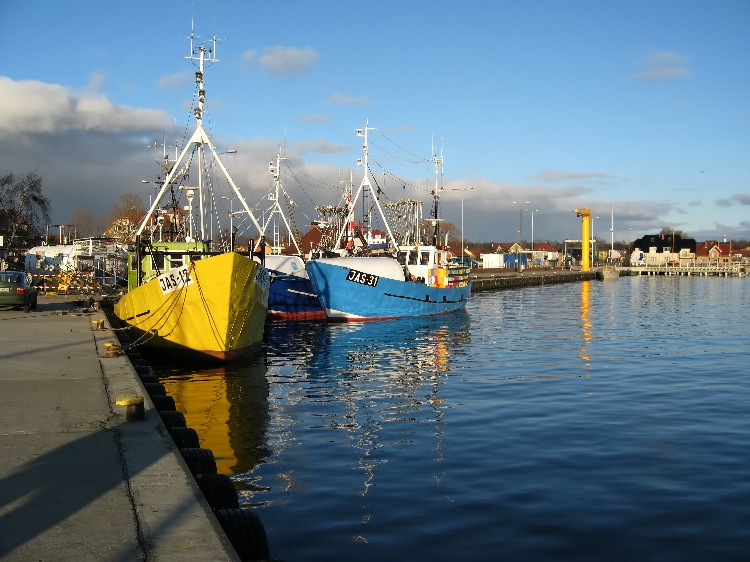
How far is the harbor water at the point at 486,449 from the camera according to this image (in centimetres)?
891

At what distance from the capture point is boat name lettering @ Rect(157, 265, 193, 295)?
21.7m

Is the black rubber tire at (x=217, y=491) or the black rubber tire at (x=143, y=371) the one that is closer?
the black rubber tire at (x=217, y=491)

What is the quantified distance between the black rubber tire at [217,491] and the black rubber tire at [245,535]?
2.91ft

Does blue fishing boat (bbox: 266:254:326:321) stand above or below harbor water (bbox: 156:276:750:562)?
above

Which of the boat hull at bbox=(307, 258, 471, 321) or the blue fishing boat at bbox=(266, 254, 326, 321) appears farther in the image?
the blue fishing boat at bbox=(266, 254, 326, 321)

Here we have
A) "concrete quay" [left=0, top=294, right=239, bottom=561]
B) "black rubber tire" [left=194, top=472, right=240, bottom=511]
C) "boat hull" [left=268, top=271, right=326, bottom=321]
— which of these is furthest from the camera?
"boat hull" [left=268, top=271, right=326, bottom=321]

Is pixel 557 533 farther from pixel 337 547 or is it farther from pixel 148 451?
pixel 148 451

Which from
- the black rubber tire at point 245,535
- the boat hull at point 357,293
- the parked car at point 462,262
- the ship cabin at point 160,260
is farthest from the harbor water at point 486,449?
the parked car at point 462,262

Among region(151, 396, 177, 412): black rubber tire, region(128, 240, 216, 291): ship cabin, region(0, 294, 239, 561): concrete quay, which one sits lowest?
region(151, 396, 177, 412): black rubber tire

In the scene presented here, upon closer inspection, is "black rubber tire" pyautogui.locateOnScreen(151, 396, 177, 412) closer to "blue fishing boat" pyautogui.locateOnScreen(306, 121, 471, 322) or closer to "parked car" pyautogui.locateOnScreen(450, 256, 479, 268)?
"blue fishing boat" pyautogui.locateOnScreen(306, 121, 471, 322)

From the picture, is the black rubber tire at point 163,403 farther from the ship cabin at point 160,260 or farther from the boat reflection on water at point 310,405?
the ship cabin at point 160,260

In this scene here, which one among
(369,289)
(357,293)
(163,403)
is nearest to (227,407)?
(163,403)

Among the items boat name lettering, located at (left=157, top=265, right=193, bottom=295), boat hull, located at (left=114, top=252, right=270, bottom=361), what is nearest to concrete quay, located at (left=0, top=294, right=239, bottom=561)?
boat hull, located at (left=114, top=252, right=270, bottom=361)

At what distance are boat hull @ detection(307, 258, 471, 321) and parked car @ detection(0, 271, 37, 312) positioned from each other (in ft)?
46.0
